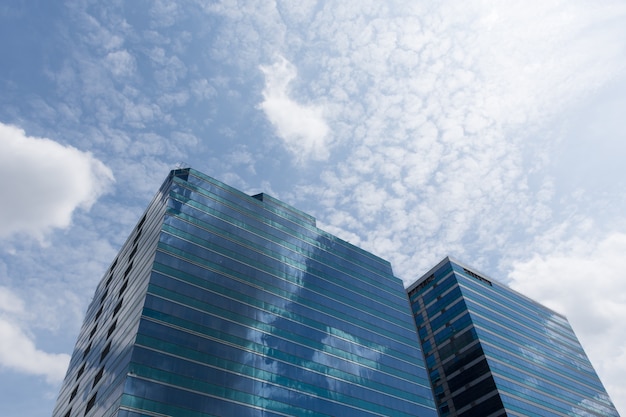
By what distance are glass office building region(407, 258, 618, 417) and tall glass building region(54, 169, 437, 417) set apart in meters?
19.6

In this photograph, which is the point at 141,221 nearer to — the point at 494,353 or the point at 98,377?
the point at 98,377

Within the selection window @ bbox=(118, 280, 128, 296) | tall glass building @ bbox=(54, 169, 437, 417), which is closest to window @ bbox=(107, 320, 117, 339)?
tall glass building @ bbox=(54, 169, 437, 417)

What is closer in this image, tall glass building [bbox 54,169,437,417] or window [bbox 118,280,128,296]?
tall glass building [bbox 54,169,437,417]

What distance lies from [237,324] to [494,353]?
6170 cm

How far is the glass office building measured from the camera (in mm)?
92875

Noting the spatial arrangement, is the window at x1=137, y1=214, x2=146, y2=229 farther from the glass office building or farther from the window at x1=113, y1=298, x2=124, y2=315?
the glass office building

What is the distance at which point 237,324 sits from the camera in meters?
61.4

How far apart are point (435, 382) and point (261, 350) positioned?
188ft

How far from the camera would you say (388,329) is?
271ft

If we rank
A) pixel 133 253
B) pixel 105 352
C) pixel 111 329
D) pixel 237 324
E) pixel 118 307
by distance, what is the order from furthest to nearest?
pixel 133 253 < pixel 118 307 < pixel 111 329 < pixel 105 352 < pixel 237 324

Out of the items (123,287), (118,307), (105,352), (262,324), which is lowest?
(105,352)

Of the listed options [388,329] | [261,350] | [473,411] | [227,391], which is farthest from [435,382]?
[227,391]

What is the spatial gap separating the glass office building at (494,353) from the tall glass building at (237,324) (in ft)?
64.5

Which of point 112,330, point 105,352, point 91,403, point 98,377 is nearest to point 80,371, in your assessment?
point 112,330
